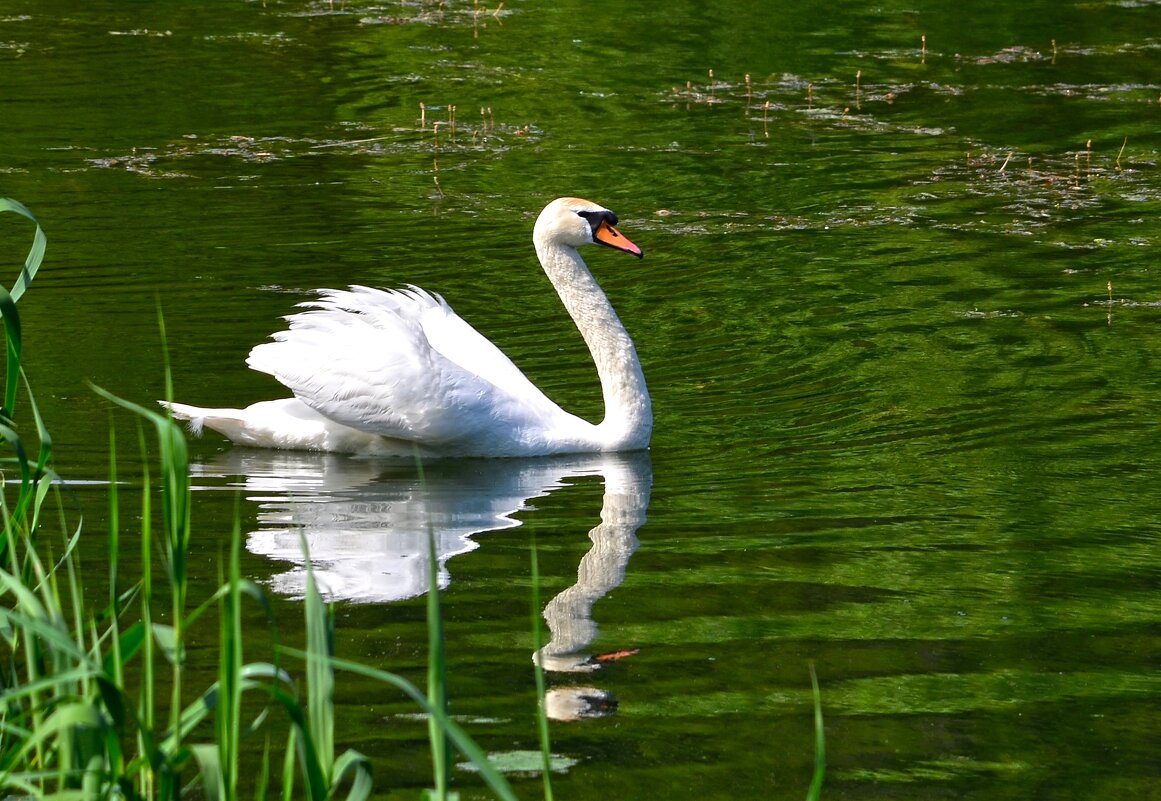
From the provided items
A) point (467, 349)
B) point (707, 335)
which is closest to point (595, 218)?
point (467, 349)

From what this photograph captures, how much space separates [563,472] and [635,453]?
335 millimetres

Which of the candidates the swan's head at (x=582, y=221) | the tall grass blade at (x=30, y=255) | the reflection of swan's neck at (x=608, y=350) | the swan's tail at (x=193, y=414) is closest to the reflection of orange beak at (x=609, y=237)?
the swan's head at (x=582, y=221)

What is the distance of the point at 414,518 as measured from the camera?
6484mm

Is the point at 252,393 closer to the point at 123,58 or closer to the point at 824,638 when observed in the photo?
the point at 824,638

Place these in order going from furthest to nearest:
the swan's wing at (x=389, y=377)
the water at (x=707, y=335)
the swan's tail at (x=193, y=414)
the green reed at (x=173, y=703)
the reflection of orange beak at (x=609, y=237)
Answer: the reflection of orange beak at (x=609, y=237) < the swan's tail at (x=193, y=414) < the swan's wing at (x=389, y=377) < the water at (x=707, y=335) < the green reed at (x=173, y=703)

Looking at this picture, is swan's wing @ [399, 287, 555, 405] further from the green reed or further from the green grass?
the green reed

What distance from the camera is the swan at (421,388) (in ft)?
23.5

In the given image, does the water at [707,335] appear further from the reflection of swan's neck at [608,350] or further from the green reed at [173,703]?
the green reed at [173,703]

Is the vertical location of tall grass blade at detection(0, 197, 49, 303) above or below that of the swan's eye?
above

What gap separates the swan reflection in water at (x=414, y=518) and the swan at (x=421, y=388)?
92 millimetres

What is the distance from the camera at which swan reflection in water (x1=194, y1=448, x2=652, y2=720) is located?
5449 millimetres

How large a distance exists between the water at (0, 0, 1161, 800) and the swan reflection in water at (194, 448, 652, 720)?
0.02 m

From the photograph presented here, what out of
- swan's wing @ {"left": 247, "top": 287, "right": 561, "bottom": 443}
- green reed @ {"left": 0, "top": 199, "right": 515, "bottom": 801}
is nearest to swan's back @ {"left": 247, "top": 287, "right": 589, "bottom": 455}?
swan's wing @ {"left": 247, "top": 287, "right": 561, "bottom": 443}

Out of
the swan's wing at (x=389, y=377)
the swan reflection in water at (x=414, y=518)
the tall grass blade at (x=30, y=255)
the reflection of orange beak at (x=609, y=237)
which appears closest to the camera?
the tall grass blade at (x=30, y=255)
